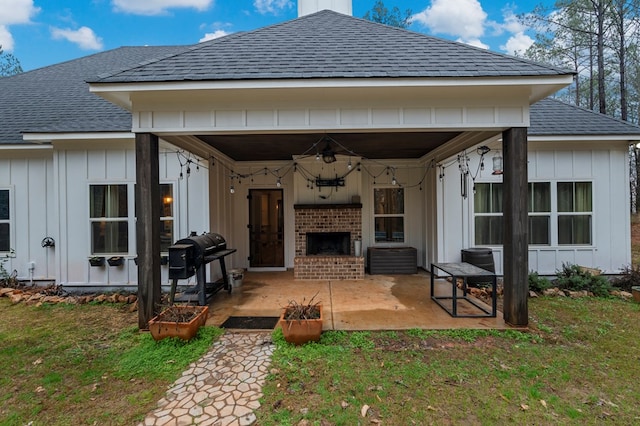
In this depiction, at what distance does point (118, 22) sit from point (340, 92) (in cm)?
1446

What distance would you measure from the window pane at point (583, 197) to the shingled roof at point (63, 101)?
8.91m

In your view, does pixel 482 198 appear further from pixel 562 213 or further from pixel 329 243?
pixel 329 243

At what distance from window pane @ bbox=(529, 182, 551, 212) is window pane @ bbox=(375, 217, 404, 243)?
2757 millimetres

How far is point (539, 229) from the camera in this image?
599cm

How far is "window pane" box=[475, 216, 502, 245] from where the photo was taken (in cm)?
607

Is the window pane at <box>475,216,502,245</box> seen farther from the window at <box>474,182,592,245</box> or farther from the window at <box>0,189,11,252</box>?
the window at <box>0,189,11,252</box>

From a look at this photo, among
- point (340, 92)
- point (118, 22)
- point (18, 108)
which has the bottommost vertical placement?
point (340, 92)

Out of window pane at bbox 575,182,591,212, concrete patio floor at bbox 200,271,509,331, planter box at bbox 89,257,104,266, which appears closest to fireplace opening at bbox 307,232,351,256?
concrete patio floor at bbox 200,271,509,331

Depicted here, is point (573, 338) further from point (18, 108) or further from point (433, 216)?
point (18, 108)

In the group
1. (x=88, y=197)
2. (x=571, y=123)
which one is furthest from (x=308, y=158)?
(x=571, y=123)

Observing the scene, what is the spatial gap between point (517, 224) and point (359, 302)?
2469mm

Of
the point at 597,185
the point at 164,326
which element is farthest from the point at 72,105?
the point at 597,185

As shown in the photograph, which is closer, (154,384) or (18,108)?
(154,384)

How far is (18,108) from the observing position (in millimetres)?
6406
